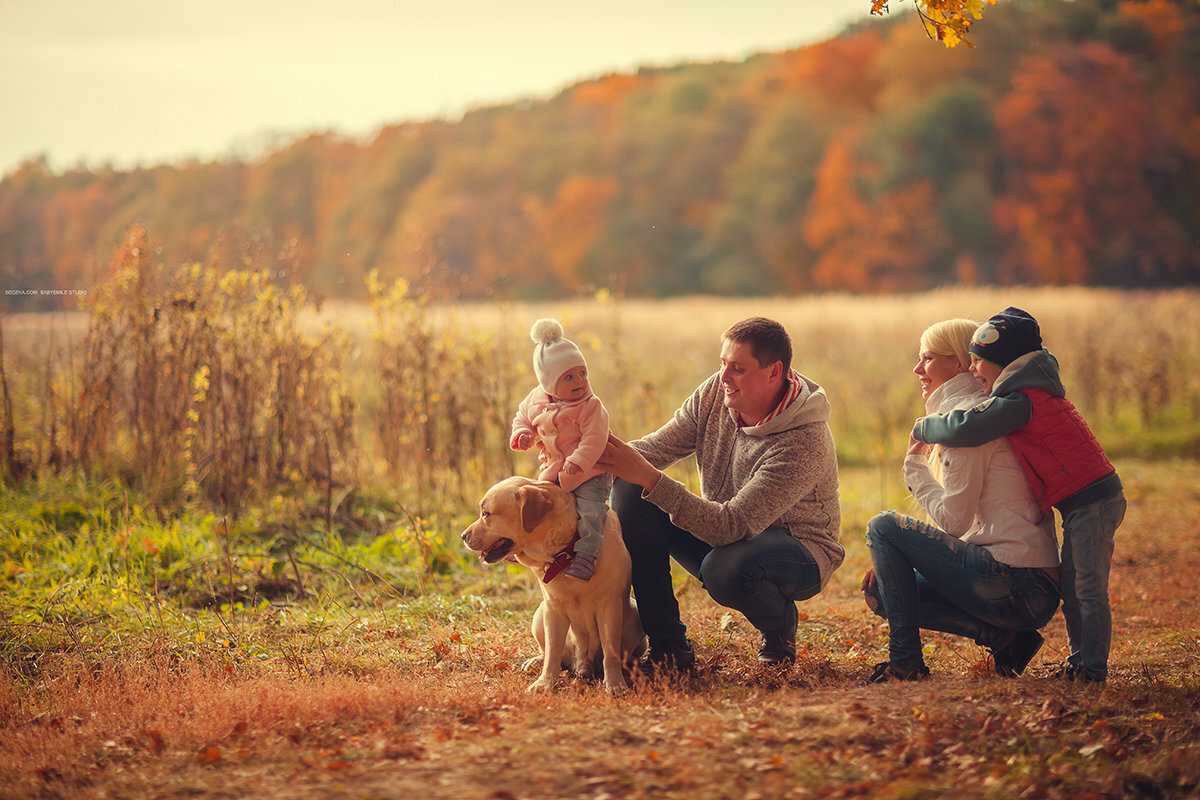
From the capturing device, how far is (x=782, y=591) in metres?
5.42

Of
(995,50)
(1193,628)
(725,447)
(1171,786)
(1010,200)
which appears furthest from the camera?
(995,50)

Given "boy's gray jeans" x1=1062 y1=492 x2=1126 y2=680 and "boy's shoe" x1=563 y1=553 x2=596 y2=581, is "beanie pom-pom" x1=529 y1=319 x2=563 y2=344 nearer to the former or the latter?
"boy's shoe" x1=563 y1=553 x2=596 y2=581

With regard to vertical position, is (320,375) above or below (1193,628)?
above

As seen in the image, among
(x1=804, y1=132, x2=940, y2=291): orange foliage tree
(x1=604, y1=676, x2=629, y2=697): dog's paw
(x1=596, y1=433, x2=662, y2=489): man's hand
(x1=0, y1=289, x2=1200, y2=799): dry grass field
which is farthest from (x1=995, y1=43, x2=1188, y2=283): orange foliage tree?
(x1=604, y1=676, x2=629, y2=697): dog's paw

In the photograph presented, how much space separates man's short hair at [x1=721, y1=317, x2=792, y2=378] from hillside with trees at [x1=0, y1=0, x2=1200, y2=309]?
90.2 ft

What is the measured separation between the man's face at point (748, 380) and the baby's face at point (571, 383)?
65 centimetres

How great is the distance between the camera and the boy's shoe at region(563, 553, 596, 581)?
5.00 meters

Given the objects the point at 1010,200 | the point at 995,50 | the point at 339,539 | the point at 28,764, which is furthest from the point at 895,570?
the point at 995,50

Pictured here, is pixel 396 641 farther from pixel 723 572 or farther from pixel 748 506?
pixel 748 506

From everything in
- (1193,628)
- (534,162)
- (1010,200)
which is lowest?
(1193,628)

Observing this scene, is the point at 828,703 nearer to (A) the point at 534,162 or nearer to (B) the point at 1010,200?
(B) the point at 1010,200

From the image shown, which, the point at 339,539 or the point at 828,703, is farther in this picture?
the point at 339,539

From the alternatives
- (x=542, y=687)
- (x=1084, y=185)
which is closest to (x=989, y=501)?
(x=542, y=687)

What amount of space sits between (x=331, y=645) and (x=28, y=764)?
2.01 m
